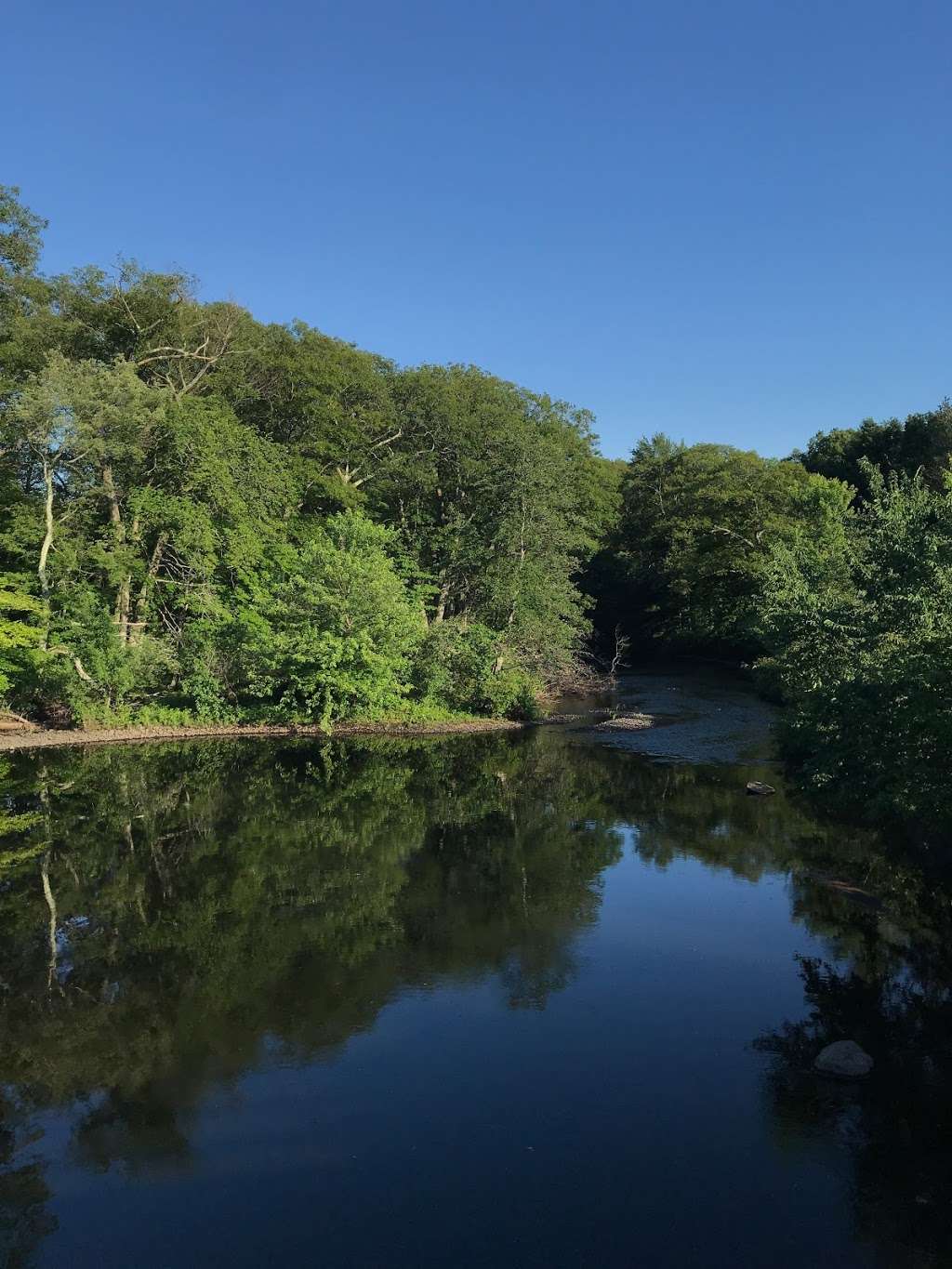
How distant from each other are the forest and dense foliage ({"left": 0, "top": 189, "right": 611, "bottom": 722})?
122mm

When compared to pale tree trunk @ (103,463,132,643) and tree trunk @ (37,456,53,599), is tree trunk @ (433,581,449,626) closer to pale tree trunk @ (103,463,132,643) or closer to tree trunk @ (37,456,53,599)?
pale tree trunk @ (103,463,132,643)

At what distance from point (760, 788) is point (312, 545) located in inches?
719

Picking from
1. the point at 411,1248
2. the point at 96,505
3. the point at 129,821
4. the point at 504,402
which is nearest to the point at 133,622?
the point at 96,505

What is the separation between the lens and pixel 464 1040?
33.1 feet

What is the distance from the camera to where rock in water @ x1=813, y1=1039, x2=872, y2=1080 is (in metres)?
9.23

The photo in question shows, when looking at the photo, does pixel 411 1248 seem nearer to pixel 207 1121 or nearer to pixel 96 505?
pixel 207 1121

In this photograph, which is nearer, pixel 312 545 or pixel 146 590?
pixel 312 545

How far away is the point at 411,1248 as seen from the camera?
6.77 meters

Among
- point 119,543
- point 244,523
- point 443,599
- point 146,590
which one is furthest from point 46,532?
point 443,599

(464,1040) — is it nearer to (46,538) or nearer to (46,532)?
(46,538)

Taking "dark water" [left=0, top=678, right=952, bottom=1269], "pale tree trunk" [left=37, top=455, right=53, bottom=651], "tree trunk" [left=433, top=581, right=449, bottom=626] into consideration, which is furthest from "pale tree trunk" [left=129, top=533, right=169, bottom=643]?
"tree trunk" [left=433, top=581, right=449, bottom=626]

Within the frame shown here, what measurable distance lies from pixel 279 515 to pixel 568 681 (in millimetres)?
16932

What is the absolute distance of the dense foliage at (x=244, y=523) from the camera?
28422 mm

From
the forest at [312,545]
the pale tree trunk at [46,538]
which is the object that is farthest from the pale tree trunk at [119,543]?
the pale tree trunk at [46,538]
